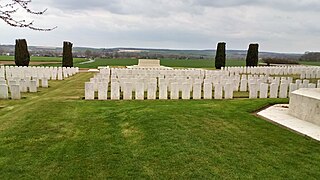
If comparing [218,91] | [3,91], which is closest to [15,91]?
[3,91]

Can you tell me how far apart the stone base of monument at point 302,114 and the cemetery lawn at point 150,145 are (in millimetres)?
406

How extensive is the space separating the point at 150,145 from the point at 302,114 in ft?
14.3

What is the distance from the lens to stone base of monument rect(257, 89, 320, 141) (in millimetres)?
6965

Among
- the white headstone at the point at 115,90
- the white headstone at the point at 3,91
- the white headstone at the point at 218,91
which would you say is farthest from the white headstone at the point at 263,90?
the white headstone at the point at 3,91

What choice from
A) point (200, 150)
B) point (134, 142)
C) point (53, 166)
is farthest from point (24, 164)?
point (200, 150)

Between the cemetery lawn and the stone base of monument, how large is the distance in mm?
406

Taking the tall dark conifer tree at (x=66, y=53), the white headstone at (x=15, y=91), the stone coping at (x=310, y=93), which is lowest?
the white headstone at (x=15, y=91)

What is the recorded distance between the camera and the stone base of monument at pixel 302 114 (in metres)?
6.96

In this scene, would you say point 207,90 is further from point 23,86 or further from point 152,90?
point 23,86

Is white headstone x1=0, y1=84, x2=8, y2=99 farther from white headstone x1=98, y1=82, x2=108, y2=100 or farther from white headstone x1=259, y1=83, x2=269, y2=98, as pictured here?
white headstone x1=259, y1=83, x2=269, y2=98

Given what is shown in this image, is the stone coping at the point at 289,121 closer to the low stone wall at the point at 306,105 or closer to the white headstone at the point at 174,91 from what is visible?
the low stone wall at the point at 306,105

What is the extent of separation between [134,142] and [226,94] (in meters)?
6.37

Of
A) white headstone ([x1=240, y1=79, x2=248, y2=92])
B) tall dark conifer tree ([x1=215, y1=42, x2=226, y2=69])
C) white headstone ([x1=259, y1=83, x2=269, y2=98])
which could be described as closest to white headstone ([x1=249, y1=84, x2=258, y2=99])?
white headstone ([x1=259, y1=83, x2=269, y2=98])

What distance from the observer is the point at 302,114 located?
25.8ft
